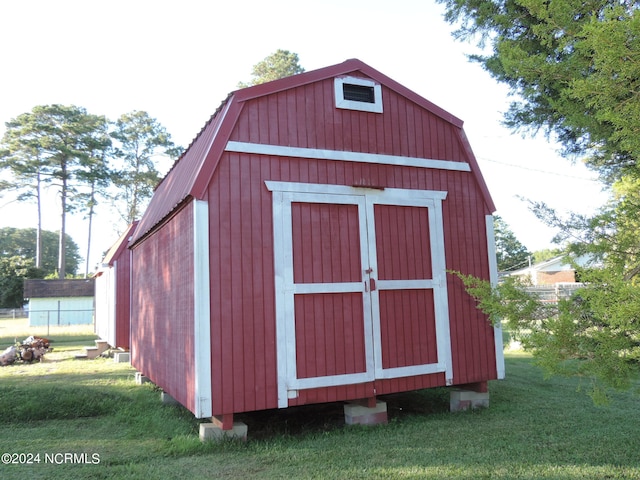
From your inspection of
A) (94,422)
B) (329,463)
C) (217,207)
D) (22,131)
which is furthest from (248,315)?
(22,131)

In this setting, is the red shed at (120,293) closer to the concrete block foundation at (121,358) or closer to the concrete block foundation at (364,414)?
the concrete block foundation at (121,358)

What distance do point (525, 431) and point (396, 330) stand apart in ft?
5.88

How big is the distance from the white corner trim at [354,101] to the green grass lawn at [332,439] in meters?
3.93

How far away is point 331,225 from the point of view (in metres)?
5.97

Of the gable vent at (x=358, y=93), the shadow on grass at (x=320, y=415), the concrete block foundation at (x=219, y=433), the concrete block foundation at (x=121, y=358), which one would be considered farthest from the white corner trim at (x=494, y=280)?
the concrete block foundation at (x=121, y=358)

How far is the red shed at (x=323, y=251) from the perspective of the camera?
5340 millimetres

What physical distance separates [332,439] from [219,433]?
1.20m

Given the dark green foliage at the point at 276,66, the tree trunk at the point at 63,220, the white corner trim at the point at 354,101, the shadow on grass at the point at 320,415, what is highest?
the dark green foliage at the point at 276,66

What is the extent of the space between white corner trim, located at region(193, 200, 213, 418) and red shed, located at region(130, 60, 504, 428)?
0.01m

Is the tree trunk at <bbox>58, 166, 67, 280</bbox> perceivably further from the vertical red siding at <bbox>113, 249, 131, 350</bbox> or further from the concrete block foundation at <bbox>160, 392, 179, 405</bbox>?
the concrete block foundation at <bbox>160, 392, 179, 405</bbox>

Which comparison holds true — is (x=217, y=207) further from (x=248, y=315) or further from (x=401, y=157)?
(x=401, y=157)

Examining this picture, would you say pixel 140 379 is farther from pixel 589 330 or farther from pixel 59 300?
pixel 59 300

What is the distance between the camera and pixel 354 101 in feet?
21.1

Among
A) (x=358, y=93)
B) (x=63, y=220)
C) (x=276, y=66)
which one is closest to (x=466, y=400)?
(x=358, y=93)
